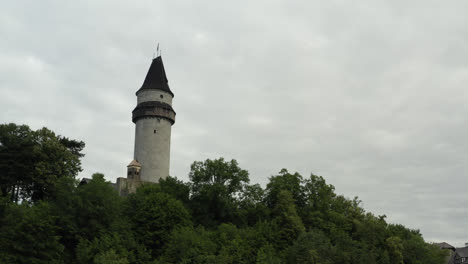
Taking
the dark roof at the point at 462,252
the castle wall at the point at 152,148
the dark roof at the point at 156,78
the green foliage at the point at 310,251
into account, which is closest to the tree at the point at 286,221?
the green foliage at the point at 310,251

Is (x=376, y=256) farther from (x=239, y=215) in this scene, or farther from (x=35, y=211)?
(x=35, y=211)

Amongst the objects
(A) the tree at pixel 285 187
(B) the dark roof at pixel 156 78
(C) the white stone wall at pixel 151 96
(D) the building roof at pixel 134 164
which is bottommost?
(A) the tree at pixel 285 187

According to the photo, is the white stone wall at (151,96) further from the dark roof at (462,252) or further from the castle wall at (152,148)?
the dark roof at (462,252)

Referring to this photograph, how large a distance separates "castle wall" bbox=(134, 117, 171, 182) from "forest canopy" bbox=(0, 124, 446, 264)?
10.4m

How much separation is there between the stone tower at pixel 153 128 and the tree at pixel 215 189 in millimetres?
13668

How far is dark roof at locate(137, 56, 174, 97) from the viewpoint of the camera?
83.4 m

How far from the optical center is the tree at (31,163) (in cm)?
6172

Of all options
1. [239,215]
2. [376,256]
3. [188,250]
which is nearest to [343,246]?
[376,256]

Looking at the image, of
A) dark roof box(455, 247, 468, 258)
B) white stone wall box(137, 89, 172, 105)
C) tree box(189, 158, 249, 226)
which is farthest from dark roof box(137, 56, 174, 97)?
dark roof box(455, 247, 468, 258)

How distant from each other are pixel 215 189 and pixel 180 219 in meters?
8.45

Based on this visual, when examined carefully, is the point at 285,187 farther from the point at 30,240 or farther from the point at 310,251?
the point at 30,240

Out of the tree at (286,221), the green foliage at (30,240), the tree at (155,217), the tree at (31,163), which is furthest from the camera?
the tree at (31,163)

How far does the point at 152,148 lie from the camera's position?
79.3m

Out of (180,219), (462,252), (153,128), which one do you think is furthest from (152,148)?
(462,252)
